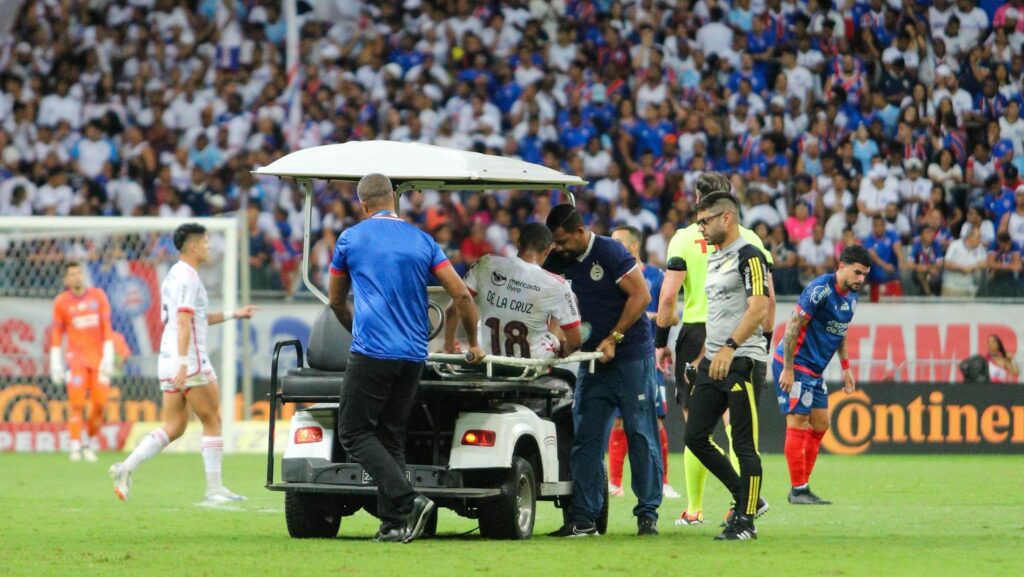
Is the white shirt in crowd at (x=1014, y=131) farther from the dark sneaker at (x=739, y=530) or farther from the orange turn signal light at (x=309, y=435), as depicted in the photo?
the orange turn signal light at (x=309, y=435)

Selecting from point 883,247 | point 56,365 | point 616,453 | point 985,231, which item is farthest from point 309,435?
point 985,231

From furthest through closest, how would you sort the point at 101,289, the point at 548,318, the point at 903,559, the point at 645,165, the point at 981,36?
the point at 981,36
the point at 645,165
the point at 101,289
the point at 548,318
the point at 903,559

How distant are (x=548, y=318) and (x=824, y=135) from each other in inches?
570

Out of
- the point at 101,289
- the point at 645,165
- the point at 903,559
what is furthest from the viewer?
the point at 645,165

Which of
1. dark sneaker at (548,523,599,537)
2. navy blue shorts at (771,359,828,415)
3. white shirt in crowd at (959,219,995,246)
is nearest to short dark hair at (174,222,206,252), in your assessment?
dark sneaker at (548,523,599,537)

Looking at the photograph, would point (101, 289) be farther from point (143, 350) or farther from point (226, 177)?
point (226, 177)

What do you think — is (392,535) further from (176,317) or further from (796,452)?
(796,452)

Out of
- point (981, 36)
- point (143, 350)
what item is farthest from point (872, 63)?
point (143, 350)

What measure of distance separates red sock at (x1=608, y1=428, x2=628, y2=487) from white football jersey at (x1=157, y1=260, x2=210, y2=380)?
325 centimetres

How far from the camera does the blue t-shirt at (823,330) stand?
12.9 m

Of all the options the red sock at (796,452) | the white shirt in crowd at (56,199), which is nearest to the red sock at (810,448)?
the red sock at (796,452)

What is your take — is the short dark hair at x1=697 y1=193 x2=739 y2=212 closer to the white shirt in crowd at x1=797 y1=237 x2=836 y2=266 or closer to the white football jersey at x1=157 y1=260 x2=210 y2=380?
the white football jersey at x1=157 y1=260 x2=210 y2=380

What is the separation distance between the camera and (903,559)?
8406 millimetres

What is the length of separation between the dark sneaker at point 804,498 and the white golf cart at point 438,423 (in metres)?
3.28
